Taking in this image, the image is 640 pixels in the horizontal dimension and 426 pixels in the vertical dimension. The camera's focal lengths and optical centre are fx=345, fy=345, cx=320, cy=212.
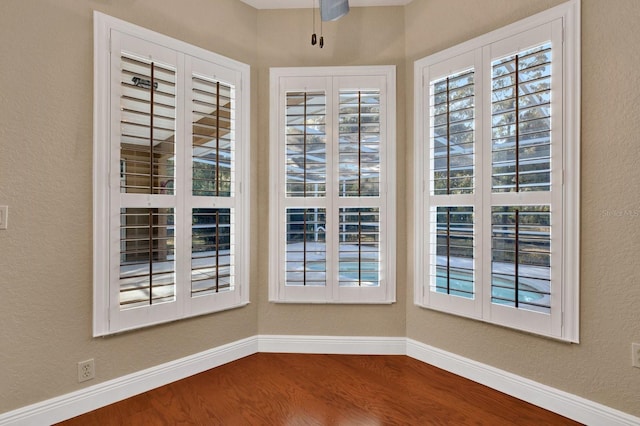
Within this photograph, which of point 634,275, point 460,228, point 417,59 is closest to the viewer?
point 634,275

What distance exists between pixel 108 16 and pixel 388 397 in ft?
9.74

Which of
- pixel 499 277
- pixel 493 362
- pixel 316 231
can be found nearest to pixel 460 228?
pixel 499 277

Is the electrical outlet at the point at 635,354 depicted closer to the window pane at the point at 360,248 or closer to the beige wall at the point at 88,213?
the beige wall at the point at 88,213

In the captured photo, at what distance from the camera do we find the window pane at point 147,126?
7.27 feet

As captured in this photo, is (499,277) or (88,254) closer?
(88,254)

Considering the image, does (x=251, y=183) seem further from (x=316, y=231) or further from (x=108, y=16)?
(x=108, y=16)

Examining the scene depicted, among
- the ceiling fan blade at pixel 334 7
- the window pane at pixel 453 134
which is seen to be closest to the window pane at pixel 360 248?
the window pane at pixel 453 134

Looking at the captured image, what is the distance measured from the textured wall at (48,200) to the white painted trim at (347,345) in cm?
124

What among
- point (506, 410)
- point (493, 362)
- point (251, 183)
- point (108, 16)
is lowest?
point (506, 410)

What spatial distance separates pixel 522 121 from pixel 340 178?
4.42 ft

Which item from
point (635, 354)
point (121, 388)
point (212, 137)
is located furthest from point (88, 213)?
point (635, 354)

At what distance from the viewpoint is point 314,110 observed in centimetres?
289

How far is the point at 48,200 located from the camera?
1958 millimetres

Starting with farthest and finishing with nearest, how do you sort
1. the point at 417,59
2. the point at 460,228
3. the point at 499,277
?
the point at 417,59 < the point at 460,228 < the point at 499,277
